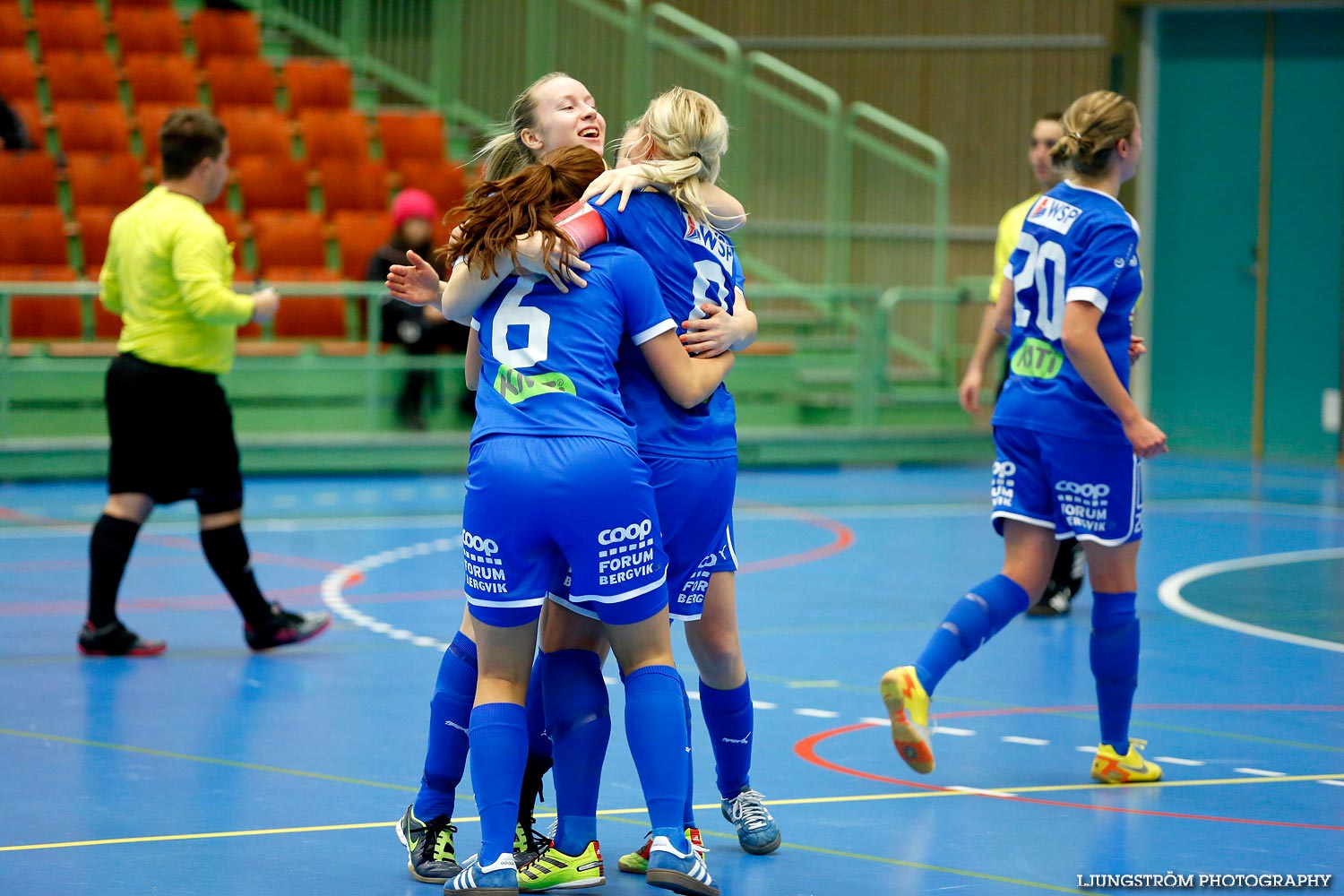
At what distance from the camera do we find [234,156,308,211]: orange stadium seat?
14.1 m

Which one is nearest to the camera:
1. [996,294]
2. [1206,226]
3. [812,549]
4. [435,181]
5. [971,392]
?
[971,392]

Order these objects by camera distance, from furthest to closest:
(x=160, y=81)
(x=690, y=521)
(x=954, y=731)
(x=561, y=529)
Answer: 1. (x=160, y=81)
2. (x=954, y=731)
3. (x=690, y=521)
4. (x=561, y=529)

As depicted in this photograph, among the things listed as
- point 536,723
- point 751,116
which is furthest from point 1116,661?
point 751,116

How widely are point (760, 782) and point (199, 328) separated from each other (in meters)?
2.90

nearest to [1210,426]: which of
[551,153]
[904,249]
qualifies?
[904,249]

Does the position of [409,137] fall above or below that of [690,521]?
above

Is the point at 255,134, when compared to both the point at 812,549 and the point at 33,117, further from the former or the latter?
the point at 812,549

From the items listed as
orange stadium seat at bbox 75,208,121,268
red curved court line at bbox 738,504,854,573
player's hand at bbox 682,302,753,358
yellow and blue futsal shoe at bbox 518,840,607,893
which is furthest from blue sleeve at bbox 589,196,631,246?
orange stadium seat at bbox 75,208,121,268

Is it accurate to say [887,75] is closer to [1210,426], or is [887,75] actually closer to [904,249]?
[904,249]

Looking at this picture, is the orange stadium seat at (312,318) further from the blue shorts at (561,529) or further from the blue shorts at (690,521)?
the blue shorts at (561,529)

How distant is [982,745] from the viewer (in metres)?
5.08

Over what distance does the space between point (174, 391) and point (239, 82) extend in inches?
369

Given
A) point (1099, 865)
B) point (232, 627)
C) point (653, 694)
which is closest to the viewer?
point (653, 694)

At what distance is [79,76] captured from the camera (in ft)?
47.4
